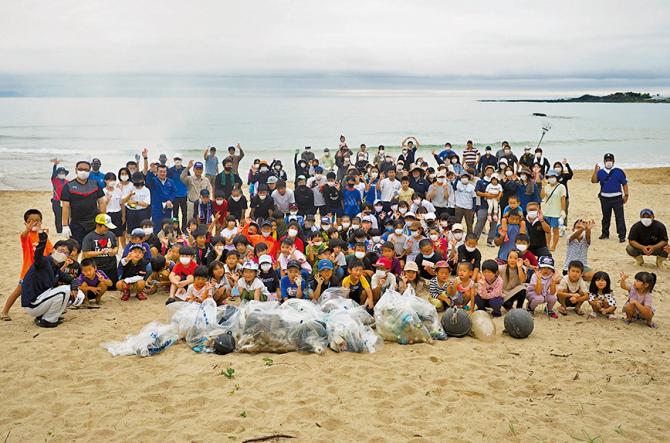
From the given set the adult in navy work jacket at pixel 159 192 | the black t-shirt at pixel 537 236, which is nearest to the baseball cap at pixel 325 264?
the black t-shirt at pixel 537 236

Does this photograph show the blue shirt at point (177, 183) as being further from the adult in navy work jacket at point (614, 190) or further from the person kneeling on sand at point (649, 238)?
the adult in navy work jacket at point (614, 190)

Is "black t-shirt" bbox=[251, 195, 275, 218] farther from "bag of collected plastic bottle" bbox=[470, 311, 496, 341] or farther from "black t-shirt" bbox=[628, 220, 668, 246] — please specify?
"black t-shirt" bbox=[628, 220, 668, 246]

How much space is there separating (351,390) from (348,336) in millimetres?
946

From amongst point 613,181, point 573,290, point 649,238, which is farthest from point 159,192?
point 613,181

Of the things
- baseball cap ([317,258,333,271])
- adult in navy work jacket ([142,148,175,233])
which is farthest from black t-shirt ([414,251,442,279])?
adult in navy work jacket ([142,148,175,233])

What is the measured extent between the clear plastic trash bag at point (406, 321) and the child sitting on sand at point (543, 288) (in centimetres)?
162

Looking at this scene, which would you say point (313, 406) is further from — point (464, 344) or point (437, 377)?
point (464, 344)

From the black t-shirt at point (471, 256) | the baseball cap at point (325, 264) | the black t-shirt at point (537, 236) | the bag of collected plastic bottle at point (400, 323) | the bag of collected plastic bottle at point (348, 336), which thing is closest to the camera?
the bag of collected plastic bottle at point (348, 336)

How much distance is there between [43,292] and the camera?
654 centimetres

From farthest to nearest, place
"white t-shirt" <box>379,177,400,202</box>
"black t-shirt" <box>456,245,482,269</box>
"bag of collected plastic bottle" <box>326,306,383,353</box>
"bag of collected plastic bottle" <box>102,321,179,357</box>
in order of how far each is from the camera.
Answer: "white t-shirt" <box>379,177,400,202</box>, "black t-shirt" <box>456,245,482,269</box>, "bag of collected plastic bottle" <box>326,306,383,353</box>, "bag of collected plastic bottle" <box>102,321,179,357</box>

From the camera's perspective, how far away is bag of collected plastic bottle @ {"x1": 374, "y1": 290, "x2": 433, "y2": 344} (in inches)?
246

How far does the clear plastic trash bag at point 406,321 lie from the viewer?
6242 mm

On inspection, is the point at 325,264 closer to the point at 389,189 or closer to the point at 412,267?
the point at 412,267

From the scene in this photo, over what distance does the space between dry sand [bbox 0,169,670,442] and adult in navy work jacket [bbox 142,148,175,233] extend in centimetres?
441
